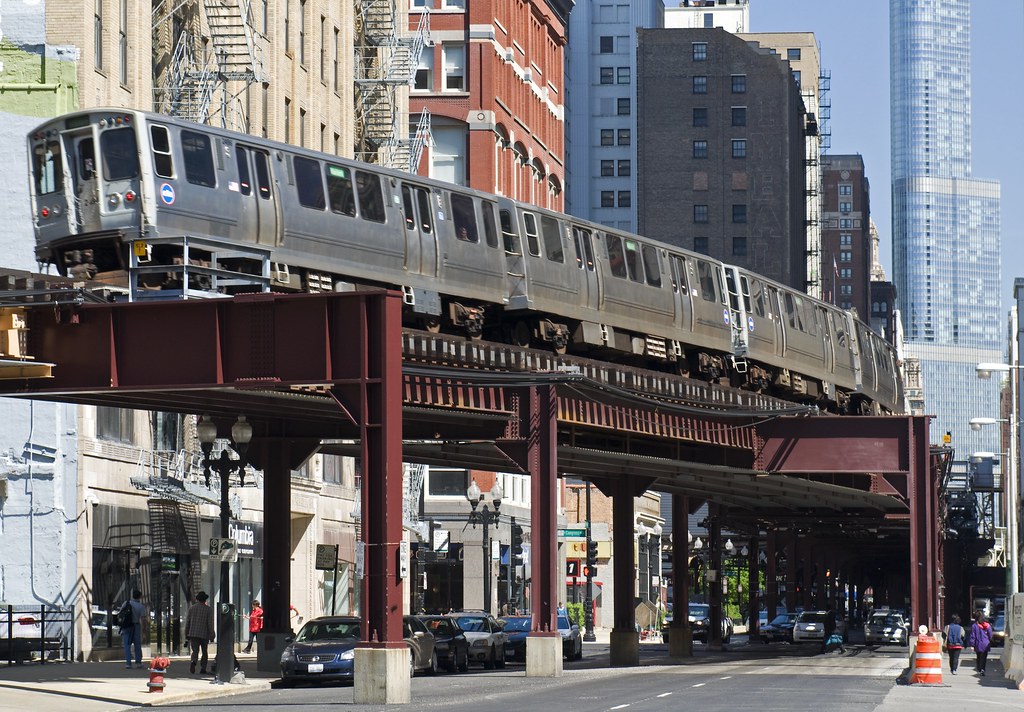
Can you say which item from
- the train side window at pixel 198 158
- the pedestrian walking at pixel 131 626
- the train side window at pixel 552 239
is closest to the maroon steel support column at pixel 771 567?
the train side window at pixel 552 239

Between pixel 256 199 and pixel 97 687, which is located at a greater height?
pixel 256 199

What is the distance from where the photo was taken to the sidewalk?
25297mm

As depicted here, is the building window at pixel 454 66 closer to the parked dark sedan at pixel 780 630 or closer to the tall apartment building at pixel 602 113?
the parked dark sedan at pixel 780 630

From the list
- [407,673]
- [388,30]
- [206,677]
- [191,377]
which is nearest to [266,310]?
[191,377]

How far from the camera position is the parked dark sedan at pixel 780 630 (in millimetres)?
76438

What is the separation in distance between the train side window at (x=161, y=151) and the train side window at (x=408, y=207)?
19.0 feet

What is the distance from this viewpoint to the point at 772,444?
43625mm

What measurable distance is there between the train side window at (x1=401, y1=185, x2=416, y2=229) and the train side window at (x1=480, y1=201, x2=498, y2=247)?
7.59 feet

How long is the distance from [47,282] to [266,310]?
354cm

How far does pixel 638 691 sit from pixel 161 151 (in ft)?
40.3

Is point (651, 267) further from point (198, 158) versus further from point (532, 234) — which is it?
Result: point (198, 158)

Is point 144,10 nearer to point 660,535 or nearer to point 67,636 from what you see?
point 67,636

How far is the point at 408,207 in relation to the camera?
33562 millimetres

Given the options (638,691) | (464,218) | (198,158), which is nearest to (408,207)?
(464,218)
